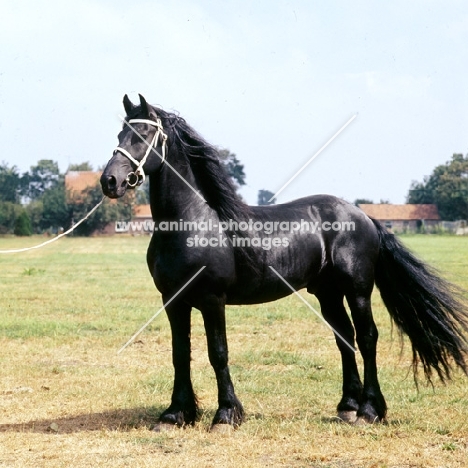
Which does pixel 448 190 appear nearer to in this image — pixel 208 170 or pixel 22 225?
pixel 22 225

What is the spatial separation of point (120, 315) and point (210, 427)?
725 centimetres

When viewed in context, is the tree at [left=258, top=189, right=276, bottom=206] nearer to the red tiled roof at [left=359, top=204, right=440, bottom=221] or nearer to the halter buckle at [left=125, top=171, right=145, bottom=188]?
the halter buckle at [left=125, top=171, right=145, bottom=188]

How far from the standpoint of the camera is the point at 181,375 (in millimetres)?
5988

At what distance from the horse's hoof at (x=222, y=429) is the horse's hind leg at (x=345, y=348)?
1136mm

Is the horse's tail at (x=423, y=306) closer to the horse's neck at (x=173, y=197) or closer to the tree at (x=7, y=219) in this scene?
the horse's neck at (x=173, y=197)

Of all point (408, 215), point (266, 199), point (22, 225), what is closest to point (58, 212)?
point (22, 225)

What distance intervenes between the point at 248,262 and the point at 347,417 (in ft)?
5.47

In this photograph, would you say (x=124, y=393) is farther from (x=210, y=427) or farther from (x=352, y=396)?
(x=352, y=396)

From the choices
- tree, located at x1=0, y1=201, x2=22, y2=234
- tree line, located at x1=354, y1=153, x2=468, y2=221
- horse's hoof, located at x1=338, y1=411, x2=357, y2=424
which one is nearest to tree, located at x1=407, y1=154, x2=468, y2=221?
tree line, located at x1=354, y1=153, x2=468, y2=221

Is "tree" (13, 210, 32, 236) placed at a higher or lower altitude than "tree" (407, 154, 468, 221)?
lower

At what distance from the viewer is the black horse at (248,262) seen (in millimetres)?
5664

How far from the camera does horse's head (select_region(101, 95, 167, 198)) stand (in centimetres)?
531

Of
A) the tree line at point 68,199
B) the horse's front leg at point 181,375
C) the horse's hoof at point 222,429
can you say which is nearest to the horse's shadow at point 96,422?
the horse's front leg at point 181,375

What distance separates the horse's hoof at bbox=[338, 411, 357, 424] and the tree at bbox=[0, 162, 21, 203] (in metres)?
75.3
